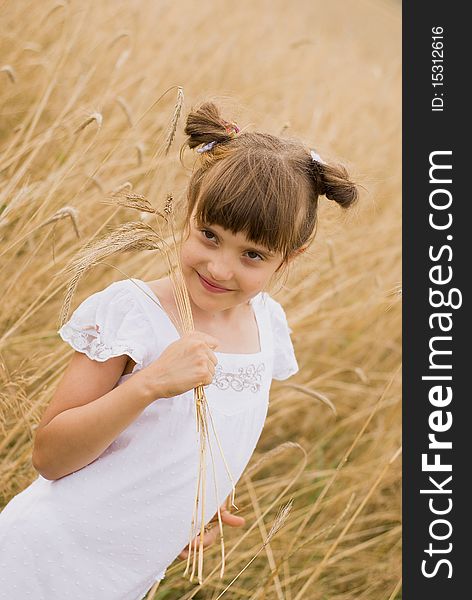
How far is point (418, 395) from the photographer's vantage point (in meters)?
2.46

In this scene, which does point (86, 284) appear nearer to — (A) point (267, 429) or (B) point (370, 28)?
(A) point (267, 429)

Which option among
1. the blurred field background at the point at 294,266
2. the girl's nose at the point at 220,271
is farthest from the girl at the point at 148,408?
the blurred field background at the point at 294,266

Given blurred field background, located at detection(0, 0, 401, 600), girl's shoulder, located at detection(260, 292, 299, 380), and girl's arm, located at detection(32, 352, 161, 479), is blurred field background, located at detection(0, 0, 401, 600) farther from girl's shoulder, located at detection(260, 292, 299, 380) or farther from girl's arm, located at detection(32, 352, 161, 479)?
girl's arm, located at detection(32, 352, 161, 479)

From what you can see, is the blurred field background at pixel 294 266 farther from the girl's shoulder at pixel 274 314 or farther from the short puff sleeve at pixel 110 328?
the short puff sleeve at pixel 110 328

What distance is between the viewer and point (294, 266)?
2.15m

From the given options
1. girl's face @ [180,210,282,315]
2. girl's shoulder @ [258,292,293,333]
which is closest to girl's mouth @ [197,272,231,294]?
girl's face @ [180,210,282,315]

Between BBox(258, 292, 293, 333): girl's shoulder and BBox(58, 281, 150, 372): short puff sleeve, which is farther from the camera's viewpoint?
BBox(258, 292, 293, 333): girl's shoulder

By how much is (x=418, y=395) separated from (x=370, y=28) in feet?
20.9

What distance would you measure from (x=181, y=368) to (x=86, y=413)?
177 mm

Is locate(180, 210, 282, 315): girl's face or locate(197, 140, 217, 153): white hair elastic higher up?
locate(197, 140, 217, 153): white hair elastic

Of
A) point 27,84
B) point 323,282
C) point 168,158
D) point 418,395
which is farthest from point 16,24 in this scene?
point 418,395

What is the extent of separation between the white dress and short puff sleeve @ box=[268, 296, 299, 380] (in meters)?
0.34

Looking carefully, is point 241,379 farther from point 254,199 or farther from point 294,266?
point 294,266

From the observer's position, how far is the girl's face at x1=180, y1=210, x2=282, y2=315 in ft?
4.92
